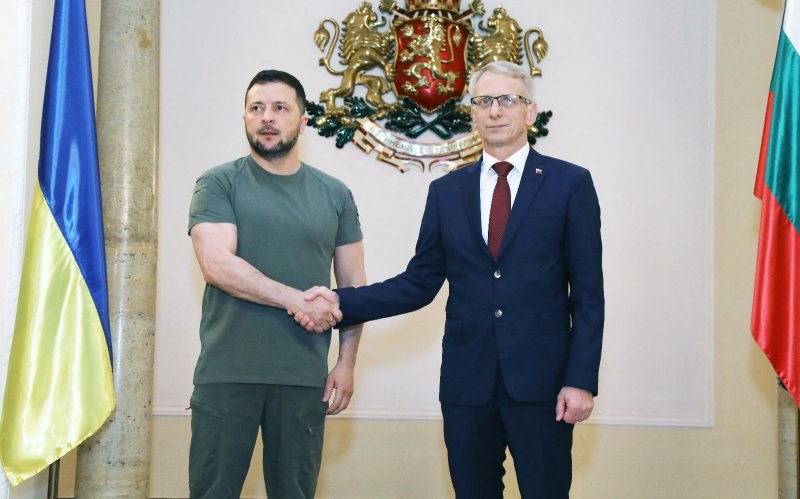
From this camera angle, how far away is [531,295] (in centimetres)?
270

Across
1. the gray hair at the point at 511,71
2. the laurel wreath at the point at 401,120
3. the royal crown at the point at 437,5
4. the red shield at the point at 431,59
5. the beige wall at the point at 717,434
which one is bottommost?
the beige wall at the point at 717,434

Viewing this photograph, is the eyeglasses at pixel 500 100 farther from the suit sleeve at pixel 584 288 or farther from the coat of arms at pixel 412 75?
the coat of arms at pixel 412 75

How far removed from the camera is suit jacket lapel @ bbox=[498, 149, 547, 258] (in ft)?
9.01

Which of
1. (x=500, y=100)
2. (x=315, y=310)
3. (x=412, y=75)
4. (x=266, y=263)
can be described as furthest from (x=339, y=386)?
(x=412, y=75)

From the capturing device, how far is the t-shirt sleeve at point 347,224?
10.6 ft

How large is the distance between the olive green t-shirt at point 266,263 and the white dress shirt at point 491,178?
562mm

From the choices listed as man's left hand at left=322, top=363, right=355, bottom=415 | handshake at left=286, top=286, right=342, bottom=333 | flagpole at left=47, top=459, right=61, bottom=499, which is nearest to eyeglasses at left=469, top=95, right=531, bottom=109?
handshake at left=286, top=286, right=342, bottom=333

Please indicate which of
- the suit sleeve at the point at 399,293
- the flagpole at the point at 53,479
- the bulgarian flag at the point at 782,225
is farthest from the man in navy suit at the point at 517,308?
the flagpole at the point at 53,479

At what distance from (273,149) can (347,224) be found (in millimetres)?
380

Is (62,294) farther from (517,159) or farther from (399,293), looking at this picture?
(517,159)

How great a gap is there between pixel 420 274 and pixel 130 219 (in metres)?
1.18

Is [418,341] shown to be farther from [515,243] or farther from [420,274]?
[515,243]

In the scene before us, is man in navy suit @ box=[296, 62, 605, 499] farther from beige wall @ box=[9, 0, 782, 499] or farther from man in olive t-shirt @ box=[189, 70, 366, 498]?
beige wall @ box=[9, 0, 782, 499]

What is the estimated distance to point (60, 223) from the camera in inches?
119
